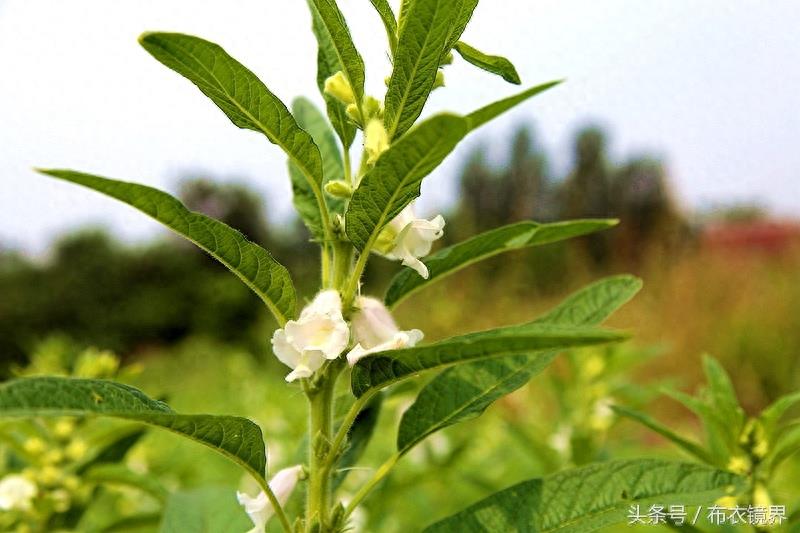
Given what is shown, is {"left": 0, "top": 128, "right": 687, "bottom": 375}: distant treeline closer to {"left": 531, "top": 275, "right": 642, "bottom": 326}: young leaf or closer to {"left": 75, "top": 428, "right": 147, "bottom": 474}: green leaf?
{"left": 75, "top": 428, "right": 147, "bottom": 474}: green leaf

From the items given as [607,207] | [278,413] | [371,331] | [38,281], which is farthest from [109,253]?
[371,331]

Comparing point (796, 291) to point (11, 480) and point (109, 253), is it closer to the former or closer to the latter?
point (11, 480)

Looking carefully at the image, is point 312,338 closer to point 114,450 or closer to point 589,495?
point 589,495

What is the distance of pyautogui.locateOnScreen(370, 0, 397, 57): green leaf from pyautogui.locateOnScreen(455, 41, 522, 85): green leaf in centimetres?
7

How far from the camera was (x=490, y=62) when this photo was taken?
836mm

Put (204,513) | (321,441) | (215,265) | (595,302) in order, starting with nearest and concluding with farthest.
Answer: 1. (321,441)
2. (595,302)
3. (204,513)
4. (215,265)

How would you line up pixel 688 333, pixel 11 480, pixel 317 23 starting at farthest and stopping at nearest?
pixel 688 333 → pixel 11 480 → pixel 317 23

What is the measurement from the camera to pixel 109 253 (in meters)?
15.8

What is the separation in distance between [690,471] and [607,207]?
12.9 meters

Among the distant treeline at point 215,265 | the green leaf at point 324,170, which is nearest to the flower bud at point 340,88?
the green leaf at point 324,170

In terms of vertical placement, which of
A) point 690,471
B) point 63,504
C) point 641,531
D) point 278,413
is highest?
point 278,413

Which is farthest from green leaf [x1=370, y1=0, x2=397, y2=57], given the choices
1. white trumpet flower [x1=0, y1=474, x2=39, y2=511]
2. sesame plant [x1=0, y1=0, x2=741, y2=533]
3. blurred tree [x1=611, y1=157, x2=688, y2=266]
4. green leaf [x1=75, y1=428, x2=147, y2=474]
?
blurred tree [x1=611, y1=157, x2=688, y2=266]

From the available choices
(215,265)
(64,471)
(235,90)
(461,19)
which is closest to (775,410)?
(461,19)

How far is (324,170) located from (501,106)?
0.33 meters
